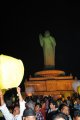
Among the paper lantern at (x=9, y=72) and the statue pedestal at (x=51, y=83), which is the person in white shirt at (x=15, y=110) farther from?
the statue pedestal at (x=51, y=83)

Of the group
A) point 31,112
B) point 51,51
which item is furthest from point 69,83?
point 31,112

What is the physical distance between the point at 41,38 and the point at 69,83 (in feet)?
11.9

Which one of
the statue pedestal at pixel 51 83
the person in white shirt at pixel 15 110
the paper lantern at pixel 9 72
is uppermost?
the paper lantern at pixel 9 72

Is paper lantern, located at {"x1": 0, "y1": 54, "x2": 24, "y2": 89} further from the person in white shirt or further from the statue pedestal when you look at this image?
the statue pedestal

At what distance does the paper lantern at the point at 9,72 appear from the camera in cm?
604

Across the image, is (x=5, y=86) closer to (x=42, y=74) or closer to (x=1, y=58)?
(x=1, y=58)

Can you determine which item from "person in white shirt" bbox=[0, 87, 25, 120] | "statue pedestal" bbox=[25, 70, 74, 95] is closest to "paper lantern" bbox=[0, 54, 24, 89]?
"person in white shirt" bbox=[0, 87, 25, 120]

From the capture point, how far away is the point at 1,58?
6273 mm

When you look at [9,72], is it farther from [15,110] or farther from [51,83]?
[51,83]

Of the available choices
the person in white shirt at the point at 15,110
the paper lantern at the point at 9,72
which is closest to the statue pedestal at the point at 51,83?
the person in white shirt at the point at 15,110

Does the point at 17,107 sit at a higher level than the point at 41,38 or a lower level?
lower

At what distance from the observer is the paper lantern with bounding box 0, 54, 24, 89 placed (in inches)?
238

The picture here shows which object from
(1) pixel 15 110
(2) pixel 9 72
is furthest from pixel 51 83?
(2) pixel 9 72

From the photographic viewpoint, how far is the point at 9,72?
6.12 metres
